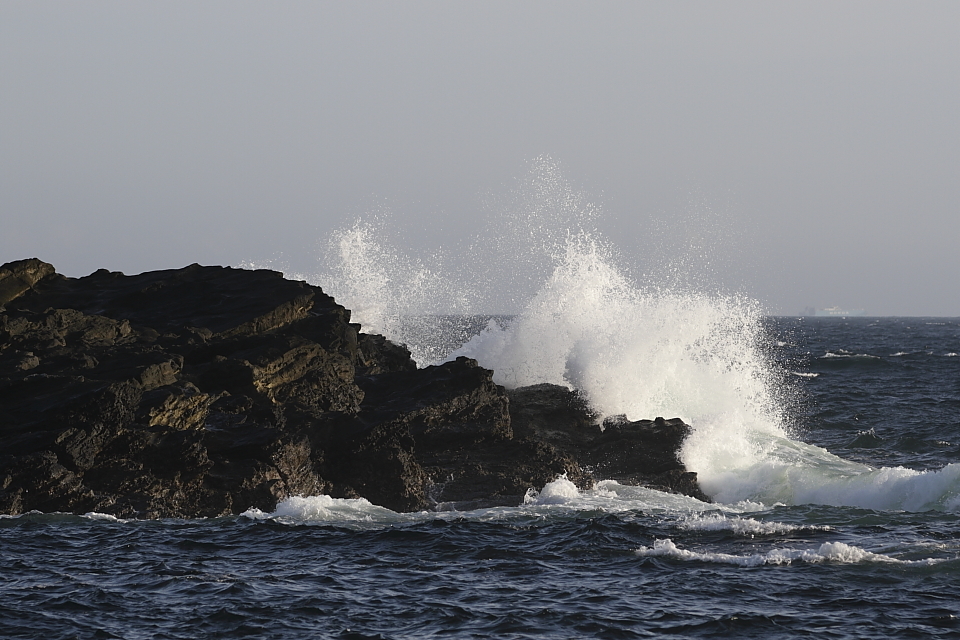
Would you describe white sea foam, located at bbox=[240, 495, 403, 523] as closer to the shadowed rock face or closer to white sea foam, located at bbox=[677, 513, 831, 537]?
the shadowed rock face

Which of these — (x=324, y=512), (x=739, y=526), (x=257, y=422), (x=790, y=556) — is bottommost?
(x=790, y=556)

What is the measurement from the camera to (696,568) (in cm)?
1625

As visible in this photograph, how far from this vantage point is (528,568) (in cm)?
1631

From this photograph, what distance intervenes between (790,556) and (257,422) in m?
11.9

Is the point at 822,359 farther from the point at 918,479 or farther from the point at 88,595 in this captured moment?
the point at 88,595

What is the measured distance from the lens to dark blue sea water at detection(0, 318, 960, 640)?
1341 centimetres

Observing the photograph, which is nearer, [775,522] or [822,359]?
[775,522]

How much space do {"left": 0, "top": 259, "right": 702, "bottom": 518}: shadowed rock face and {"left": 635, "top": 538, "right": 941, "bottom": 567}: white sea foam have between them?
5.43m

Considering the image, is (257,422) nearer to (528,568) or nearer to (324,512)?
(324,512)

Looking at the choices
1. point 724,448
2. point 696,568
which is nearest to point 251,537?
point 696,568

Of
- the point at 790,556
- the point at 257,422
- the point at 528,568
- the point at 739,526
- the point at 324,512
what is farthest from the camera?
the point at 257,422

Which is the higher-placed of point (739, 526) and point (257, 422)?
point (257, 422)

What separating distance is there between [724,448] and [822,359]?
1912 inches

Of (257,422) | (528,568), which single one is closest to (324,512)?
(257,422)
